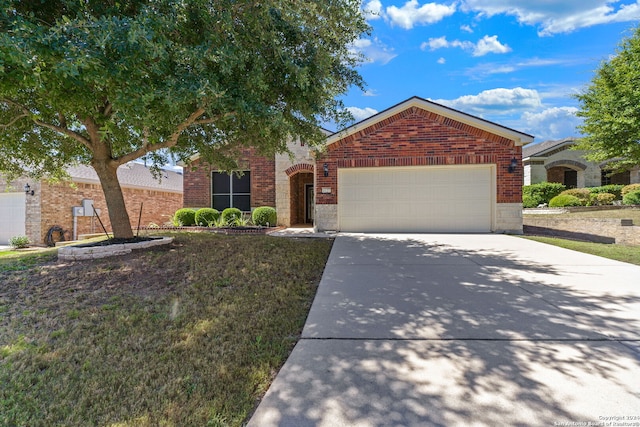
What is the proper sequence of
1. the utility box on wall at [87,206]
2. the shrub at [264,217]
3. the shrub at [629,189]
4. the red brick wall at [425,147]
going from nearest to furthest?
the red brick wall at [425,147]
the shrub at [264,217]
the utility box on wall at [87,206]
the shrub at [629,189]

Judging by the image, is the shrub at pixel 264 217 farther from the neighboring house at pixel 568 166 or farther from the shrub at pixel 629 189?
the shrub at pixel 629 189

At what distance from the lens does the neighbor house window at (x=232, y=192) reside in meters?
14.7

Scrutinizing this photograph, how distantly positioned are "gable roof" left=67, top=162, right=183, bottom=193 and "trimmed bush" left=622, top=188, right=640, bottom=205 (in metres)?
21.0

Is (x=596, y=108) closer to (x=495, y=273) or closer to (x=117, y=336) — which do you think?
(x=495, y=273)

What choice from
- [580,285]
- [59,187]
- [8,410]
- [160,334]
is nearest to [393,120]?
[580,285]

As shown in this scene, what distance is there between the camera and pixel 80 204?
570 inches

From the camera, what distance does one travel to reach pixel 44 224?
1321 centimetres

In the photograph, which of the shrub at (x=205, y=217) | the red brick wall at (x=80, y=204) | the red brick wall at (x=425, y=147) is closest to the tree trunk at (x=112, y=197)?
the shrub at (x=205, y=217)

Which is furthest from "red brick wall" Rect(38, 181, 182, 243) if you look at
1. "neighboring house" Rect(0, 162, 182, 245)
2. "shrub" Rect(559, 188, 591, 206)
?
"shrub" Rect(559, 188, 591, 206)

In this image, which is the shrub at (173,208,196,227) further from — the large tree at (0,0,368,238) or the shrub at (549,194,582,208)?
the shrub at (549,194,582,208)

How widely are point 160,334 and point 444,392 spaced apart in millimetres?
2787

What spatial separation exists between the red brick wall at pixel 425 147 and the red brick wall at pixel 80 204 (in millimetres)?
10365

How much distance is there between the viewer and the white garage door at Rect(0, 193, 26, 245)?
1370 centimetres

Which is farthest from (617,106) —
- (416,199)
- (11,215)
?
(11,215)
